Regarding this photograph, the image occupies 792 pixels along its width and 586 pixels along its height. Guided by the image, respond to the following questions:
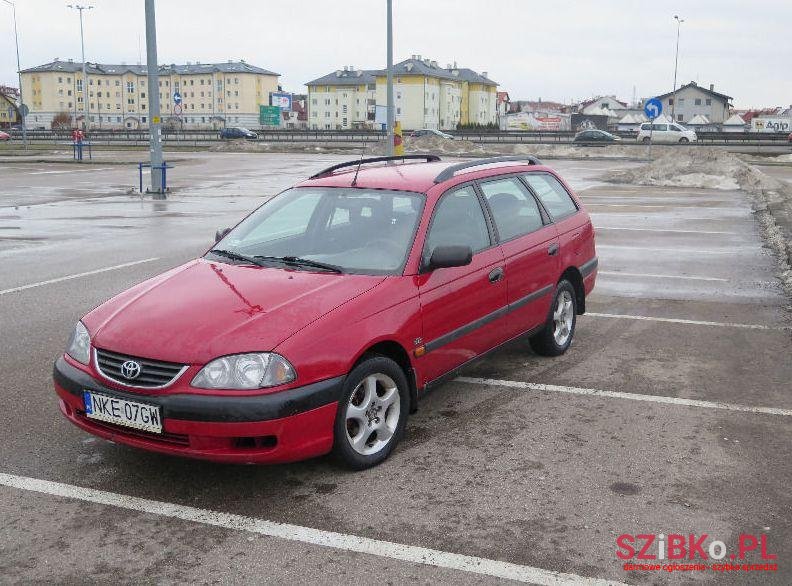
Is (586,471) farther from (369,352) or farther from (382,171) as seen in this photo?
(382,171)

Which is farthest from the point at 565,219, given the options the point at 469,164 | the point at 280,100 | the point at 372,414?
the point at 280,100

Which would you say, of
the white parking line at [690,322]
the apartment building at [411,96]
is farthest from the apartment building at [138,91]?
the white parking line at [690,322]

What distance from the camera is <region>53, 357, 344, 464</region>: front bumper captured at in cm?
389

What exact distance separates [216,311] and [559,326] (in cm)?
332

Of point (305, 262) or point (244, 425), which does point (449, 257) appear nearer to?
point (305, 262)

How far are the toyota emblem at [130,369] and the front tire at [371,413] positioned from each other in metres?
0.99

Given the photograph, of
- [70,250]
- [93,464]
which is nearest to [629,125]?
[70,250]

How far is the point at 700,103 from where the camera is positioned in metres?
124

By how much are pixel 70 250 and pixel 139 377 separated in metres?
9.07

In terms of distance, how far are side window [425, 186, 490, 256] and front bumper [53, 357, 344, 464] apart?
1346 millimetres

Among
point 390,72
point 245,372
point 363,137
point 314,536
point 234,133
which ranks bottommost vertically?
point 314,536

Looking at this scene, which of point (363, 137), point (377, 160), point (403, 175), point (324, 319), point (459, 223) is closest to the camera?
point (324, 319)

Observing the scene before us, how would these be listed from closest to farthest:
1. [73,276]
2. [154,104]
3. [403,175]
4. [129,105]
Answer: [403,175]
[73,276]
[154,104]
[129,105]

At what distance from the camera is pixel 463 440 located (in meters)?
4.90
